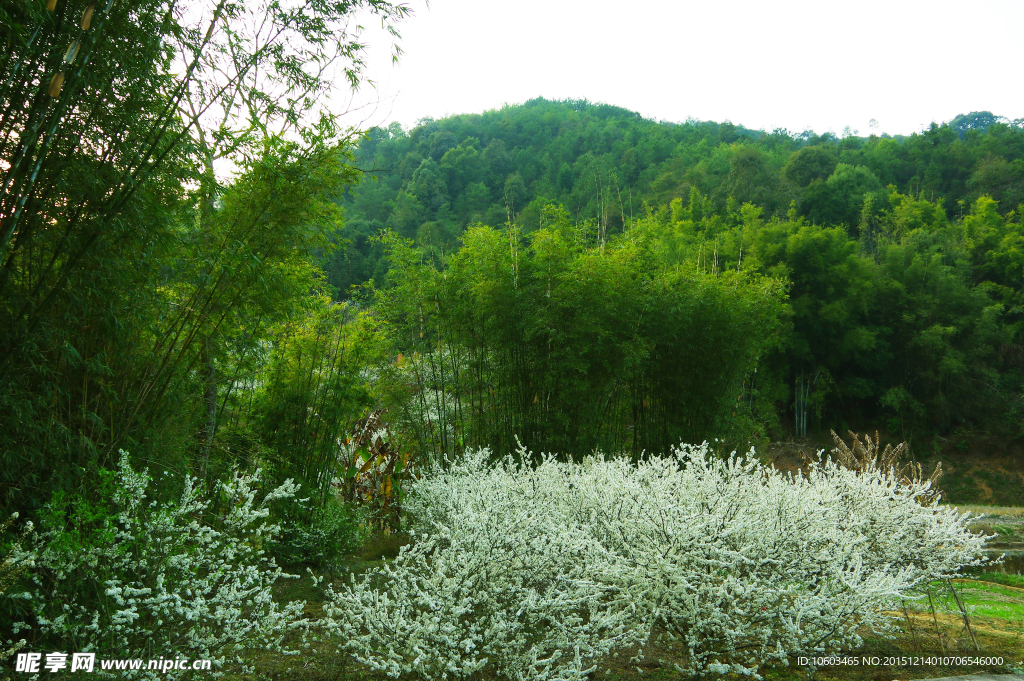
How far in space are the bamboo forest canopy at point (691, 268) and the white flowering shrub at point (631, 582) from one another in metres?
2.27

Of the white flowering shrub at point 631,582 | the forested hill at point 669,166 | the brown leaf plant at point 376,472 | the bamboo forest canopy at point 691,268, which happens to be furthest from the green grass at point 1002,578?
the forested hill at point 669,166

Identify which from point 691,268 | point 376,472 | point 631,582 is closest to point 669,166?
point 691,268

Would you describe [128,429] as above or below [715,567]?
above

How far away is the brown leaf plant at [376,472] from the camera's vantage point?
5.63 meters

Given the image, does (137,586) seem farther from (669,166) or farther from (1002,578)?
(669,166)

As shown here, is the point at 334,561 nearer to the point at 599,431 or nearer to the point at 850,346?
the point at 599,431

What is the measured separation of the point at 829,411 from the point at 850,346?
85.5 inches

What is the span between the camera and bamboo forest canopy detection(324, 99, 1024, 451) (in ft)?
17.5

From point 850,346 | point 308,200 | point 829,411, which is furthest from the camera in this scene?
point 829,411

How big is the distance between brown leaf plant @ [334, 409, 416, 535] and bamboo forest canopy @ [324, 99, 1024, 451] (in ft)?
2.20

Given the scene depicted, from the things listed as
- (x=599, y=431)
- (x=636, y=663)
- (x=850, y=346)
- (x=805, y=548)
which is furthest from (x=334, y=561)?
(x=850, y=346)

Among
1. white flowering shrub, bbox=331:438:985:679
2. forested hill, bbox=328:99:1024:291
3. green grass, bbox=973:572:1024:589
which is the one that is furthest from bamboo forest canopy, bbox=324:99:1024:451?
green grass, bbox=973:572:1024:589

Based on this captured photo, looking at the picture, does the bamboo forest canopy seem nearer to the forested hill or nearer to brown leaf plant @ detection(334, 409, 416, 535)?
the forested hill

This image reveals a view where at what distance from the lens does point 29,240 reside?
7.54 feet
